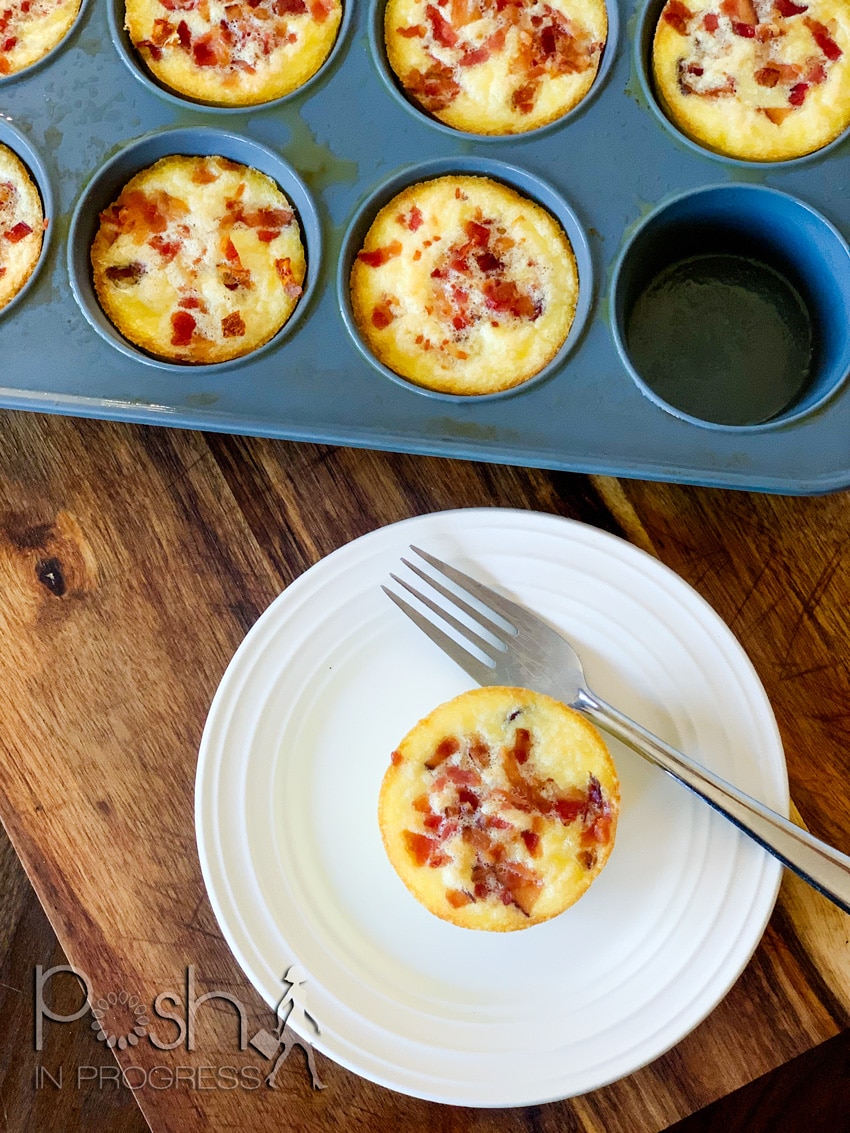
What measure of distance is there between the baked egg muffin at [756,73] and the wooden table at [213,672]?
0.74 meters

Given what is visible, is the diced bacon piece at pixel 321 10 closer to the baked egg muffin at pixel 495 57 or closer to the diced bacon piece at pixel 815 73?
the baked egg muffin at pixel 495 57

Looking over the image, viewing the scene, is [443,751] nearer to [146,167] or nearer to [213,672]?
[213,672]

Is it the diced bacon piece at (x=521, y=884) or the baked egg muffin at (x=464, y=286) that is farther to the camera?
the baked egg muffin at (x=464, y=286)

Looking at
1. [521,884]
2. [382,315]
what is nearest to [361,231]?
[382,315]

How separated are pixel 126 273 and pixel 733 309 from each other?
136 centimetres

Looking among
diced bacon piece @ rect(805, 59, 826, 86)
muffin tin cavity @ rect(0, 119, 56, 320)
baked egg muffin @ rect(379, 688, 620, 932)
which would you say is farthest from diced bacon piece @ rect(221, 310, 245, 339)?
diced bacon piece @ rect(805, 59, 826, 86)

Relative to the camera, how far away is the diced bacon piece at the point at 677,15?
1.91 m

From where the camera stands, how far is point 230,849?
1825 millimetres

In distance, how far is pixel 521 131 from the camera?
1963mm

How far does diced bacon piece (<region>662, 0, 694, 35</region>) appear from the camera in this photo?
1.91m

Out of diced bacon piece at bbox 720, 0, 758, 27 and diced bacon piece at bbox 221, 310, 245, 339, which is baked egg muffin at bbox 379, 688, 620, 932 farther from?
diced bacon piece at bbox 720, 0, 758, 27

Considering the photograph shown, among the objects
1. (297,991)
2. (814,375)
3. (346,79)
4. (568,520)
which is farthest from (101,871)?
(814,375)

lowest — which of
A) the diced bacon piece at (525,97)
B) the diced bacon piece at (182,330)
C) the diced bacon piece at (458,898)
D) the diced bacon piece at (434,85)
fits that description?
the diced bacon piece at (458,898)

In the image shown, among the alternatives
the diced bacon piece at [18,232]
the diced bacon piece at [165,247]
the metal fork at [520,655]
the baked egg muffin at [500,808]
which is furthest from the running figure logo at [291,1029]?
the diced bacon piece at [18,232]
